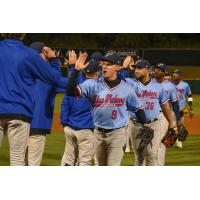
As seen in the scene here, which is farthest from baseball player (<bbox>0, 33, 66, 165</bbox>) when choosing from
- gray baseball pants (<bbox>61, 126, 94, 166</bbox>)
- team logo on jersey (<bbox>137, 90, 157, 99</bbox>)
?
team logo on jersey (<bbox>137, 90, 157, 99</bbox>)

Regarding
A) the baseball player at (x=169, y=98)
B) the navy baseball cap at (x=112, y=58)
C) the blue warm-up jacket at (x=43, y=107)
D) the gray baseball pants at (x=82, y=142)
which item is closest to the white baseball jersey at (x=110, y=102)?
the navy baseball cap at (x=112, y=58)

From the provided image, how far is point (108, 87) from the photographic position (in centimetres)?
601

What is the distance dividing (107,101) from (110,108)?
77 millimetres

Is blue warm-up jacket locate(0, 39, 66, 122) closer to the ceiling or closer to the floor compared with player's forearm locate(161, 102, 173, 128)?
closer to the ceiling

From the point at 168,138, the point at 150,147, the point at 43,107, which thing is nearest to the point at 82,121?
the point at 43,107

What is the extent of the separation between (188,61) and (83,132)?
8.46m

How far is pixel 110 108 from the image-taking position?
595cm

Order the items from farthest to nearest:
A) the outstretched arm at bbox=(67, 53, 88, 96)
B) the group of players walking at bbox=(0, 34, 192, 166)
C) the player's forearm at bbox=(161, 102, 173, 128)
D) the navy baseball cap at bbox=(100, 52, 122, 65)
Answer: the player's forearm at bbox=(161, 102, 173, 128) → the navy baseball cap at bbox=(100, 52, 122, 65) → the outstretched arm at bbox=(67, 53, 88, 96) → the group of players walking at bbox=(0, 34, 192, 166)

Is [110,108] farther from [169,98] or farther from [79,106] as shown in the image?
[169,98]

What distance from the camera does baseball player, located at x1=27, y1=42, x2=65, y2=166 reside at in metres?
5.96

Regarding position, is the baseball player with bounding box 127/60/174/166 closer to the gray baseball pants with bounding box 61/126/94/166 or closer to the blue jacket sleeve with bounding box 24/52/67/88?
the gray baseball pants with bounding box 61/126/94/166
